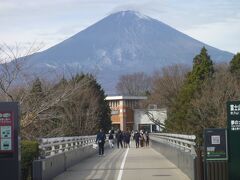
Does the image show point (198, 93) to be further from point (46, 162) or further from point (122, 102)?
point (122, 102)

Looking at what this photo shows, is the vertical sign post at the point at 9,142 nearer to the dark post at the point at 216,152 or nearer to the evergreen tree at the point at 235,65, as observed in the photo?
the dark post at the point at 216,152

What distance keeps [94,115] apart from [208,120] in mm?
22623

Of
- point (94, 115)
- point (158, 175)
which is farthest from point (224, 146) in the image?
point (94, 115)

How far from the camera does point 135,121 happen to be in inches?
5133

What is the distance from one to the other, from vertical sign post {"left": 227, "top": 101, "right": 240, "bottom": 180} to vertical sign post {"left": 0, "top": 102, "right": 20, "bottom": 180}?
5.30 metres

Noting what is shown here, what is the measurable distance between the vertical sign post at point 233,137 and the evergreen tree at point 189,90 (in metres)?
26.8

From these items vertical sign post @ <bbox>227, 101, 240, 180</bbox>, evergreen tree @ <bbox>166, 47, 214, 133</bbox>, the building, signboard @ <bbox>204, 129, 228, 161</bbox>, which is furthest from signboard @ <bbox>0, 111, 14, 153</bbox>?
the building

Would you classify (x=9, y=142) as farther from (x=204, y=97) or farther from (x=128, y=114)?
(x=128, y=114)

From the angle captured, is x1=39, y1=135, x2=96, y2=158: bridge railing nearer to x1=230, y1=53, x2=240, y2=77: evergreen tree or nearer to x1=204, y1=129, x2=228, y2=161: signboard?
x1=204, y1=129, x2=228, y2=161: signboard

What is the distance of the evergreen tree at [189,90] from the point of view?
46656mm

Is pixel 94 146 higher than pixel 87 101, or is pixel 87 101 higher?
pixel 87 101

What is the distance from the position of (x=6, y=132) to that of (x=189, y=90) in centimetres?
3451

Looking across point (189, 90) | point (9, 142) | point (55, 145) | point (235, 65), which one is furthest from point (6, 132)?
point (235, 65)

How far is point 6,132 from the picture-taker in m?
14.8
